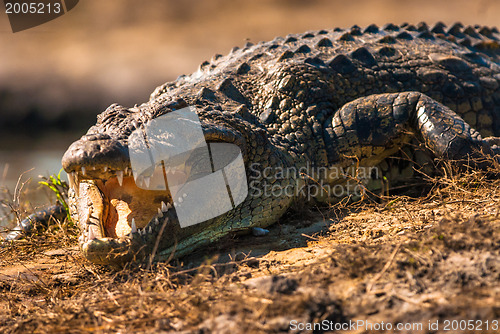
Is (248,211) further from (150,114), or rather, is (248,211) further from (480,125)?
(480,125)

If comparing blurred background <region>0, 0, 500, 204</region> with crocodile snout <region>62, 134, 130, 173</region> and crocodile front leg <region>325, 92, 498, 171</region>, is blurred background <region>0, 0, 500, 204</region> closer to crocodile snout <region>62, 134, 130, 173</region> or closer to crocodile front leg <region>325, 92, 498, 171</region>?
crocodile front leg <region>325, 92, 498, 171</region>

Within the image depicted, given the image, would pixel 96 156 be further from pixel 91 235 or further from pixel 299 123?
pixel 299 123

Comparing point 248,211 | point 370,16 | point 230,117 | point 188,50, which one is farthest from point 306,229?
point 370,16

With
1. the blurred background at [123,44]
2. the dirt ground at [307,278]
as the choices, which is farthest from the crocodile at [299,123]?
the blurred background at [123,44]

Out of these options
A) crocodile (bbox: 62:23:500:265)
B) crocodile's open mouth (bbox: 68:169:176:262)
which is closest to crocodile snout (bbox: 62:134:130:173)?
crocodile (bbox: 62:23:500:265)

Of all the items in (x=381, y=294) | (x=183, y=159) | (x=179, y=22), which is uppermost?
(x=179, y=22)

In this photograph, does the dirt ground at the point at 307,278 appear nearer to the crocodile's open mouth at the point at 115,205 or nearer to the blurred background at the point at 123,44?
the crocodile's open mouth at the point at 115,205

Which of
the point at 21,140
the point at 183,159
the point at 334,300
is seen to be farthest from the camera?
the point at 21,140
